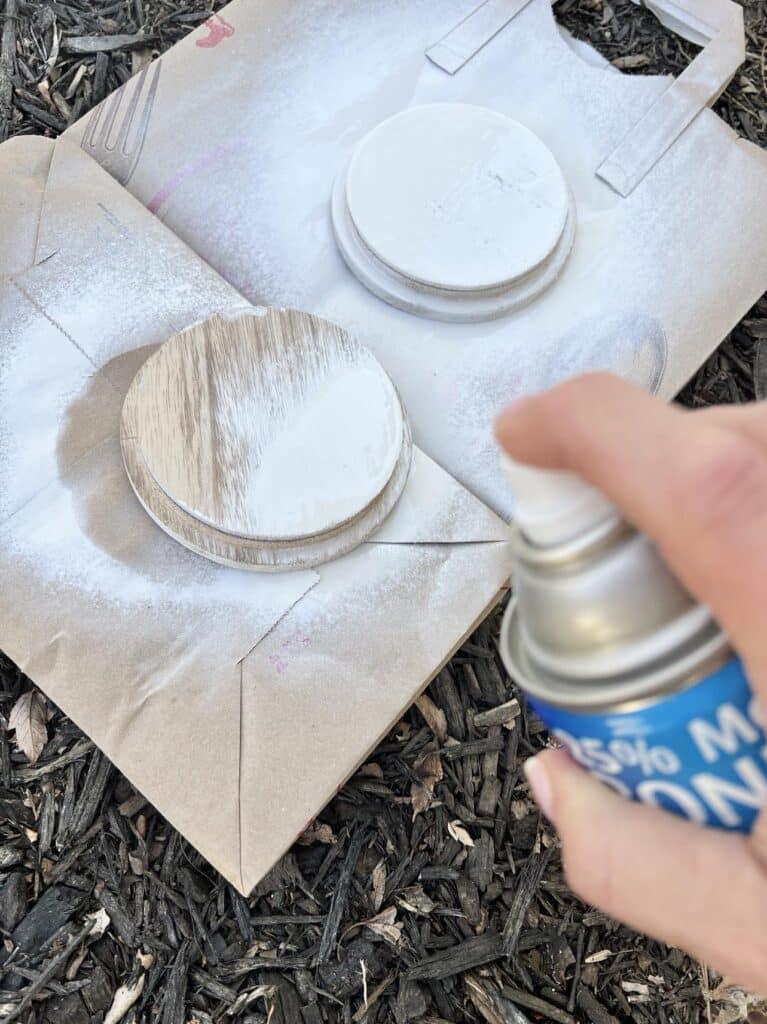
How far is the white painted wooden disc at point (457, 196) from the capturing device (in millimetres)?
1376

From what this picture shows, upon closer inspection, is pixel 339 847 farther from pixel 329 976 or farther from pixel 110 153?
pixel 110 153

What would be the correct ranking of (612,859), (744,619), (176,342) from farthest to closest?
(176,342) < (612,859) < (744,619)

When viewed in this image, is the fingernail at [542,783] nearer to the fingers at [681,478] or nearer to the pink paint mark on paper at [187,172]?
the fingers at [681,478]

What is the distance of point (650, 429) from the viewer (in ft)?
1.86

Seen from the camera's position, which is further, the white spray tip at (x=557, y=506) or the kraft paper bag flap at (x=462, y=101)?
the kraft paper bag flap at (x=462, y=101)

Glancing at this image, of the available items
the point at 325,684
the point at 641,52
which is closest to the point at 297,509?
the point at 325,684

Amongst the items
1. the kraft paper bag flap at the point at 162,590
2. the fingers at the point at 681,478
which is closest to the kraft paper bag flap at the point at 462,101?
the kraft paper bag flap at the point at 162,590

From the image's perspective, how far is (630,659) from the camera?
0.56 meters

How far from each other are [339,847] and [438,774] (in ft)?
0.52

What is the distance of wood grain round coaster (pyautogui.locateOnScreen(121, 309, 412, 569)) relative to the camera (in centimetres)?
115

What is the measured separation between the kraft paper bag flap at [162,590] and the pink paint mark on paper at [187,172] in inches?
5.8

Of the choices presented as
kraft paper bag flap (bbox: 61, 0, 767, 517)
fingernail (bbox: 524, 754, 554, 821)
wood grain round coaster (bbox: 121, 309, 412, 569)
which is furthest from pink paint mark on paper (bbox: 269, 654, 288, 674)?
fingernail (bbox: 524, 754, 554, 821)

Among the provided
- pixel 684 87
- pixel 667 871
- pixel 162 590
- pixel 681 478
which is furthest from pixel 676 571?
pixel 684 87

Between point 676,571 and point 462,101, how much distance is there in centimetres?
124
